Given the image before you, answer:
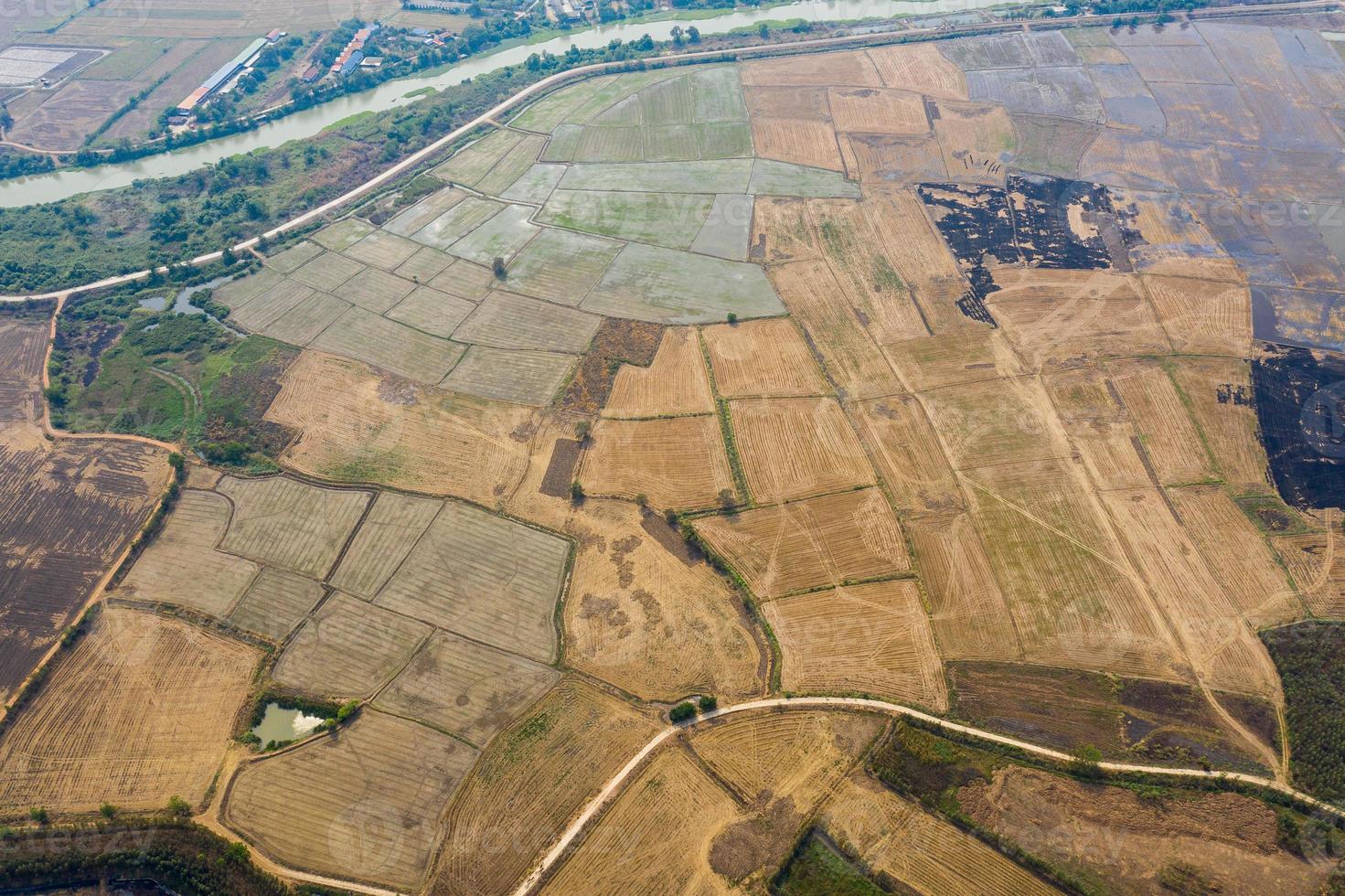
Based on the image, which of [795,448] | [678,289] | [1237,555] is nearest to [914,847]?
[795,448]

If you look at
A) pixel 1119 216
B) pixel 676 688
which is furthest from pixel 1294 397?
pixel 676 688

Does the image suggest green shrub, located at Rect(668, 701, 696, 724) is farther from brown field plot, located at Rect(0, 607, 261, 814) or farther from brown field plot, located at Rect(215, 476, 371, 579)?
brown field plot, located at Rect(0, 607, 261, 814)

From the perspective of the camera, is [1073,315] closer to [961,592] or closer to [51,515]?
[961,592]

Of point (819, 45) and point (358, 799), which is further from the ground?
point (819, 45)

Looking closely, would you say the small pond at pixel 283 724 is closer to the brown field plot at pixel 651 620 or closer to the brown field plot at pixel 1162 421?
the brown field plot at pixel 651 620

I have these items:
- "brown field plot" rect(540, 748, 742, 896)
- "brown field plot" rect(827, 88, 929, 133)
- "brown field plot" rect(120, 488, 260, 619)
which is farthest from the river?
"brown field plot" rect(540, 748, 742, 896)

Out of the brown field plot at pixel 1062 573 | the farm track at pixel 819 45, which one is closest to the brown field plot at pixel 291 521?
the brown field plot at pixel 1062 573
